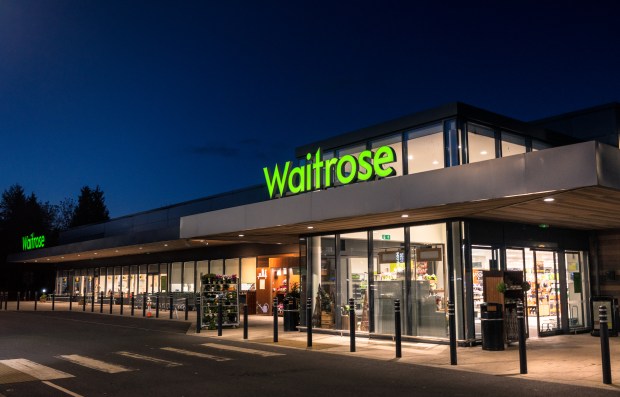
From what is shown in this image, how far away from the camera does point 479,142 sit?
16.8m

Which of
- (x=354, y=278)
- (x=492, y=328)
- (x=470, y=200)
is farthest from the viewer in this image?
(x=354, y=278)

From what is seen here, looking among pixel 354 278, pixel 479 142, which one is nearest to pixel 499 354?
pixel 479 142

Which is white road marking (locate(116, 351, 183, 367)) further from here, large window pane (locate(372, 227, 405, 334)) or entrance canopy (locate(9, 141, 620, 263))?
large window pane (locate(372, 227, 405, 334))

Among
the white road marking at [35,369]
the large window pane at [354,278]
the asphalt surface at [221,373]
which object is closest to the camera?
the asphalt surface at [221,373]

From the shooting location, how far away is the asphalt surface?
9484 mm

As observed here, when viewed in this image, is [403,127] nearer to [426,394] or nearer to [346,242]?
[346,242]

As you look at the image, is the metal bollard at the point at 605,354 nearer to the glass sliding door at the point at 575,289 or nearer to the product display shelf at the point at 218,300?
the glass sliding door at the point at 575,289

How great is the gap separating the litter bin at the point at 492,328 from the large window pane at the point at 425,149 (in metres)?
4.04

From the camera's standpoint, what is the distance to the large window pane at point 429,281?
16.2 meters

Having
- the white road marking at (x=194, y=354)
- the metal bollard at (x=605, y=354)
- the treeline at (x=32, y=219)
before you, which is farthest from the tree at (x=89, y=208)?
the metal bollard at (x=605, y=354)

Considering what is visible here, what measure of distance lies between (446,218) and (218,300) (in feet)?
30.3

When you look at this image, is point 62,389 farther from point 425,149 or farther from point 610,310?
point 610,310

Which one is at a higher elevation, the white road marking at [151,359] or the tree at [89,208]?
the tree at [89,208]

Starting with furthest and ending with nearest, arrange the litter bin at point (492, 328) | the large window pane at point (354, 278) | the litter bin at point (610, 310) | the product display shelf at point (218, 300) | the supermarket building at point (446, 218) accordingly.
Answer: the product display shelf at point (218, 300) → the large window pane at point (354, 278) → the litter bin at point (610, 310) → the litter bin at point (492, 328) → the supermarket building at point (446, 218)
